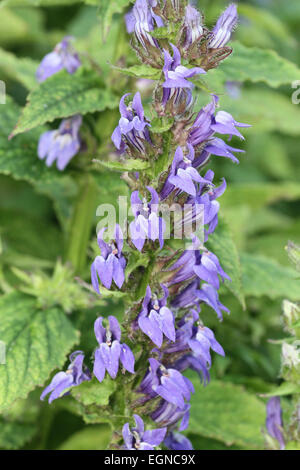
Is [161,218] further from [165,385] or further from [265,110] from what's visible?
[265,110]

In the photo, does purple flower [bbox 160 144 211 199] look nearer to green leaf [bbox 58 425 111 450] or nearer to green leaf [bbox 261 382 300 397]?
green leaf [bbox 261 382 300 397]

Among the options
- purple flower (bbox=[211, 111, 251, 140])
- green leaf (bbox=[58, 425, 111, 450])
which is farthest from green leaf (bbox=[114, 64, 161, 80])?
green leaf (bbox=[58, 425, 111, 450])

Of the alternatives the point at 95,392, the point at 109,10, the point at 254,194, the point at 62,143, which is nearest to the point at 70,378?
the point at 95,392

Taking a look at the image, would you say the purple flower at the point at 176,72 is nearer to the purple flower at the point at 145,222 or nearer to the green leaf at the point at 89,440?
the purple flower at the point at 145,222

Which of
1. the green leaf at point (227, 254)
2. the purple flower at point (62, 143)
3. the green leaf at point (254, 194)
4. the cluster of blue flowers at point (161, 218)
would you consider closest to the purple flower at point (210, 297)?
the cluster of blue flowers at point (161, 218)

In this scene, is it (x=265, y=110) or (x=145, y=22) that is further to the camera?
(x=265, y=110)
